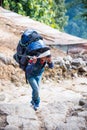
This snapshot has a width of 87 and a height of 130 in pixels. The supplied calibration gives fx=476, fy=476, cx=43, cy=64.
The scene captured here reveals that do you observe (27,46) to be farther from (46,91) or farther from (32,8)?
(32,8)

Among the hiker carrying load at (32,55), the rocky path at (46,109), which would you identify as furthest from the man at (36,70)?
the rocky path at (46,109)

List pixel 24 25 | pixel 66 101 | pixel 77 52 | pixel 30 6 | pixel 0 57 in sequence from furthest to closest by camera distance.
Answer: pixel 30 6 → pixel 24 25 → pixel 77 52 → pixel 0 57 → pixel 66 101

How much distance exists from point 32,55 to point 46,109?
97 centimetres

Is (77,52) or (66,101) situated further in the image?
(77,52)

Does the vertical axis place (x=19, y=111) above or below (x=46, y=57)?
below

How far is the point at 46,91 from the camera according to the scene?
8.90 m

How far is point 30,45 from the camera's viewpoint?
6.79 meters

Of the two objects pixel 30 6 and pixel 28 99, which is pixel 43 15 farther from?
pixel 28 99

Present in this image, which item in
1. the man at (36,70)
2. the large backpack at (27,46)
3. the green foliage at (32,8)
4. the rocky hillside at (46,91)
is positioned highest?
the large backpack at (27,46)

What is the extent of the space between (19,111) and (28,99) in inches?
42.1

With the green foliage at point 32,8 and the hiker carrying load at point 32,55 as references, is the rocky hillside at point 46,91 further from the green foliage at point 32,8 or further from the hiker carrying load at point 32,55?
the green foliage at point 32,8

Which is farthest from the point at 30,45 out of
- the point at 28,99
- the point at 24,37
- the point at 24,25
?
the point at 24,25

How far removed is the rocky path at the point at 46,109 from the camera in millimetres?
6586

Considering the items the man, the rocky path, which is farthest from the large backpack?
the rocky path
